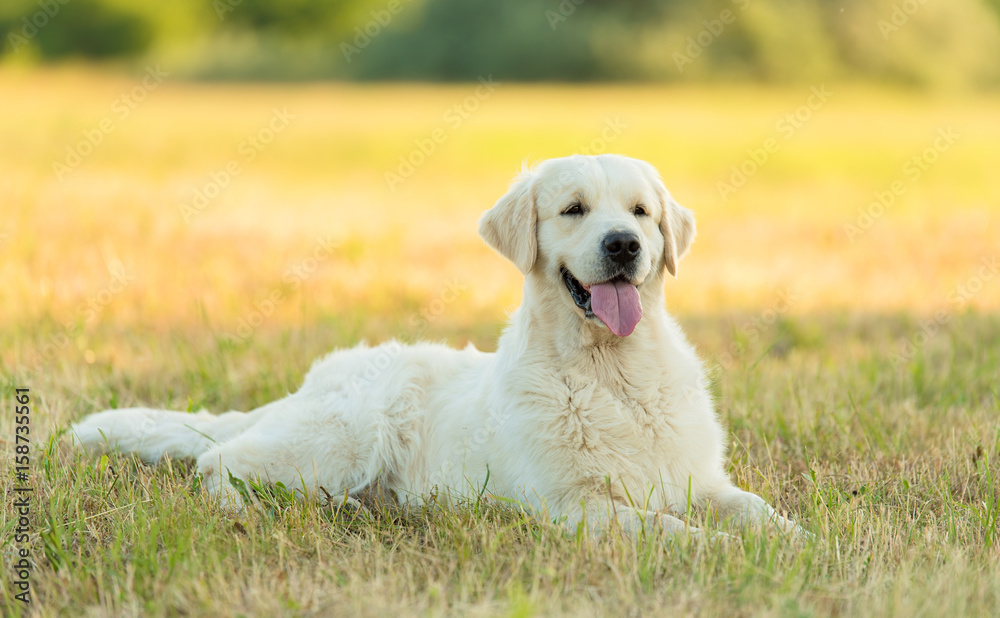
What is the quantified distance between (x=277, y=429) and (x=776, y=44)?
112ft

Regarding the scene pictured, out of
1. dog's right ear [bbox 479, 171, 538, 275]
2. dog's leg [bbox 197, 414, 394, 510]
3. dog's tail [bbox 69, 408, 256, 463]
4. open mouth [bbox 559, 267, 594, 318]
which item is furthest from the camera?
dog's tail [bbox 69, 408, 256, 463]

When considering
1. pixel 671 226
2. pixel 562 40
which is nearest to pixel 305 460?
pixel 671 226

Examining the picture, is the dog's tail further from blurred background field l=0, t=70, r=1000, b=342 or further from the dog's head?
blurred background field l=0, t=70, r=1000, b=342

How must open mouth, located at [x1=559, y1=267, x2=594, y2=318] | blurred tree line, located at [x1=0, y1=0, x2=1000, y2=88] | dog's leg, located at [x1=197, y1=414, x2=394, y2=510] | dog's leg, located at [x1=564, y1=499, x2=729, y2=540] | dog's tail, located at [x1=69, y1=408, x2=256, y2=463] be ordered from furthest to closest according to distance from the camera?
blurred tree line, located at [x1=0, y1=0, x2=1000, y2=88] → dog's tail, located at [x1=69, y1=408, x2=256, y2=463] → dog's leg, located at [x1=197, y1=414, x2=394, y2=510] → open mouth, located at [x1=559, y1=267, x2=594, y2=318] → dog's leg, located at [x1=564, y1=499, x2=729, y2=540]

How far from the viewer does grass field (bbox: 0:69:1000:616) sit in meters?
2.92

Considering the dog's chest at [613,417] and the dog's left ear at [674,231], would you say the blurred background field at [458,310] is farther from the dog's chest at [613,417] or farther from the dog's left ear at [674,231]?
the dog's left ear at [674,231]

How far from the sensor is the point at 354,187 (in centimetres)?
1523

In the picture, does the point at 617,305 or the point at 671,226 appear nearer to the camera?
the point at 617,305

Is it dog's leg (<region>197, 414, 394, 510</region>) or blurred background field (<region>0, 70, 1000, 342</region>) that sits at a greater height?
blurred background field (<region>0, 70, 1000, 342</region>)

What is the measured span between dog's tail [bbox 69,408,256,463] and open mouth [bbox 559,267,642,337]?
182 cm

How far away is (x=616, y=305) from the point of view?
3.56 metres

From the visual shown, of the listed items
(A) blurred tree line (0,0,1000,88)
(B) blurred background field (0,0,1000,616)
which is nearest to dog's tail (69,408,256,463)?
(B) blurred background field (0,0,1000,616)

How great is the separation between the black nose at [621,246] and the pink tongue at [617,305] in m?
0.13

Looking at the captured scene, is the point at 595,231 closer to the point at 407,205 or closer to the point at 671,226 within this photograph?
the point at 671,226
